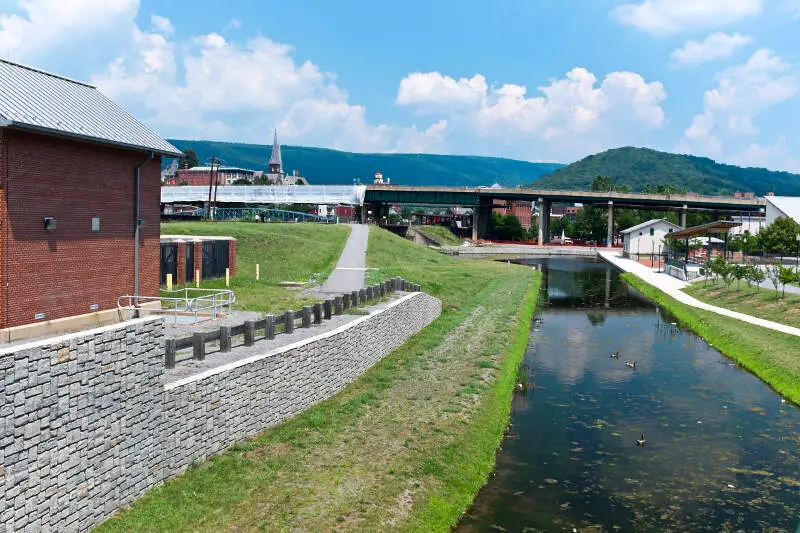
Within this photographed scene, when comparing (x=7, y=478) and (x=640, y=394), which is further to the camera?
(x=640, y=394)

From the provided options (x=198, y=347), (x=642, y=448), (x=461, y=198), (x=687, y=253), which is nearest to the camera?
(x=198, y=347)

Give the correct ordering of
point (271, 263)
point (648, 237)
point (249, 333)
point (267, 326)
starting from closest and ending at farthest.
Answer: point (249, 333) → point (267, 326) → point (271, 263) → point (648, 237)

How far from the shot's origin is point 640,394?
1203 inches

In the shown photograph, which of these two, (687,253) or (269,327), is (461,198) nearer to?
(687,253)

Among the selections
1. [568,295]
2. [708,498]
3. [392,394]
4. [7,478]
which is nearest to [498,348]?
[392,394]

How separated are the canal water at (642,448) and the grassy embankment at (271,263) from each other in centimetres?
1382

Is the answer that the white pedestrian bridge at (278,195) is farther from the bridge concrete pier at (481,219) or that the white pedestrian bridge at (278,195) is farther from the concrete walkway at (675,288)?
the concrete walkway at (675,288)

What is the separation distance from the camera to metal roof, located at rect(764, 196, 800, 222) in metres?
116

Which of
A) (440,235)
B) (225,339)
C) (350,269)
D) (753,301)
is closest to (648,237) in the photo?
(440,235)

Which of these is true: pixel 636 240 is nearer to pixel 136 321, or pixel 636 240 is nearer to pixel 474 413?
pixel 474 413

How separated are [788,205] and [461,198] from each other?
63.8 m

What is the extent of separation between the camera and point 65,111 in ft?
91.8

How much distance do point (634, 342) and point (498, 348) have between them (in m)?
10.7

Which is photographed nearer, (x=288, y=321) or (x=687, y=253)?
(x=288, y=321)
